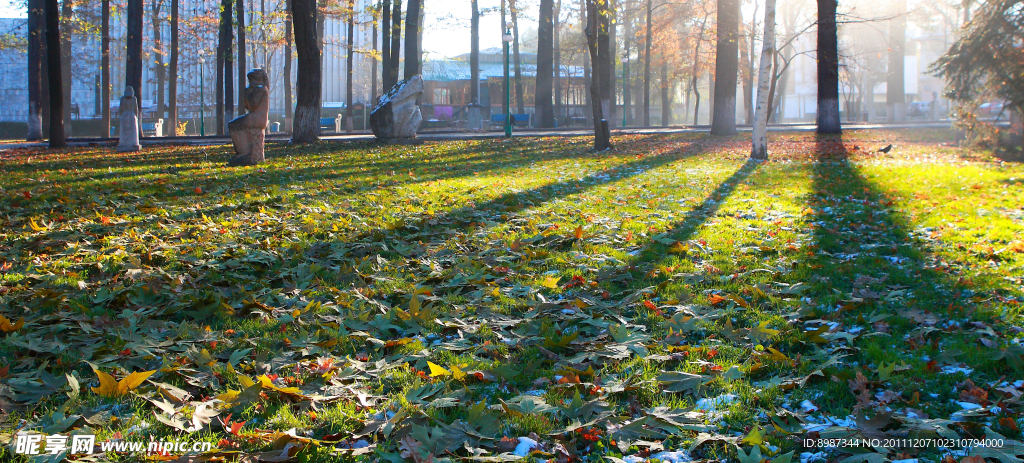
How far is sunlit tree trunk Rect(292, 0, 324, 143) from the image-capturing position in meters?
17.0

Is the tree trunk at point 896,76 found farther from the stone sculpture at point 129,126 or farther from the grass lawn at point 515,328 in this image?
the stone sculpture at point 129,126

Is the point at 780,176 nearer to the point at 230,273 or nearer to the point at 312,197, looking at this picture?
the point at 312,197

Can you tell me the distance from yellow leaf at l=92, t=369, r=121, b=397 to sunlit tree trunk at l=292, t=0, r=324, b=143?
1568 centimetres

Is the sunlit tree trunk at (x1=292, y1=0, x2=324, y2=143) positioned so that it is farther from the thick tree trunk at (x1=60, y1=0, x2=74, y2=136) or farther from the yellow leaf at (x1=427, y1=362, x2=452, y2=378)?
the yellow leaf at (x1=427, y1=362, x2=452, y2=378)

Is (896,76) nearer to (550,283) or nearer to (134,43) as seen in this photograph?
(134,43)

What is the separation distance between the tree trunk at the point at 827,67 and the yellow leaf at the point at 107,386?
734 inches

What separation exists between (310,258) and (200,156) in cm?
1111

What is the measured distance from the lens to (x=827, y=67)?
59.4ft

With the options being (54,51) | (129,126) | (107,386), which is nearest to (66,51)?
(54,51)

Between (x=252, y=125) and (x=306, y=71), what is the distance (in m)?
4.99

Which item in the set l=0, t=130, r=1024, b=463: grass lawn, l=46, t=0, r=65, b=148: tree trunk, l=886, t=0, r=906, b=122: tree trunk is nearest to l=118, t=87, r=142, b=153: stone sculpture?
l=46, t=0, r=65, b=148: tree trunk

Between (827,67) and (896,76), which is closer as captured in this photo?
(827,67)

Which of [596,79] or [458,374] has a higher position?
[596,79]

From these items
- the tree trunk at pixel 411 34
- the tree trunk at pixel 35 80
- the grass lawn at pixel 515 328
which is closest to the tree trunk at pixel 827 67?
the grass lawn at pixel 515 328
